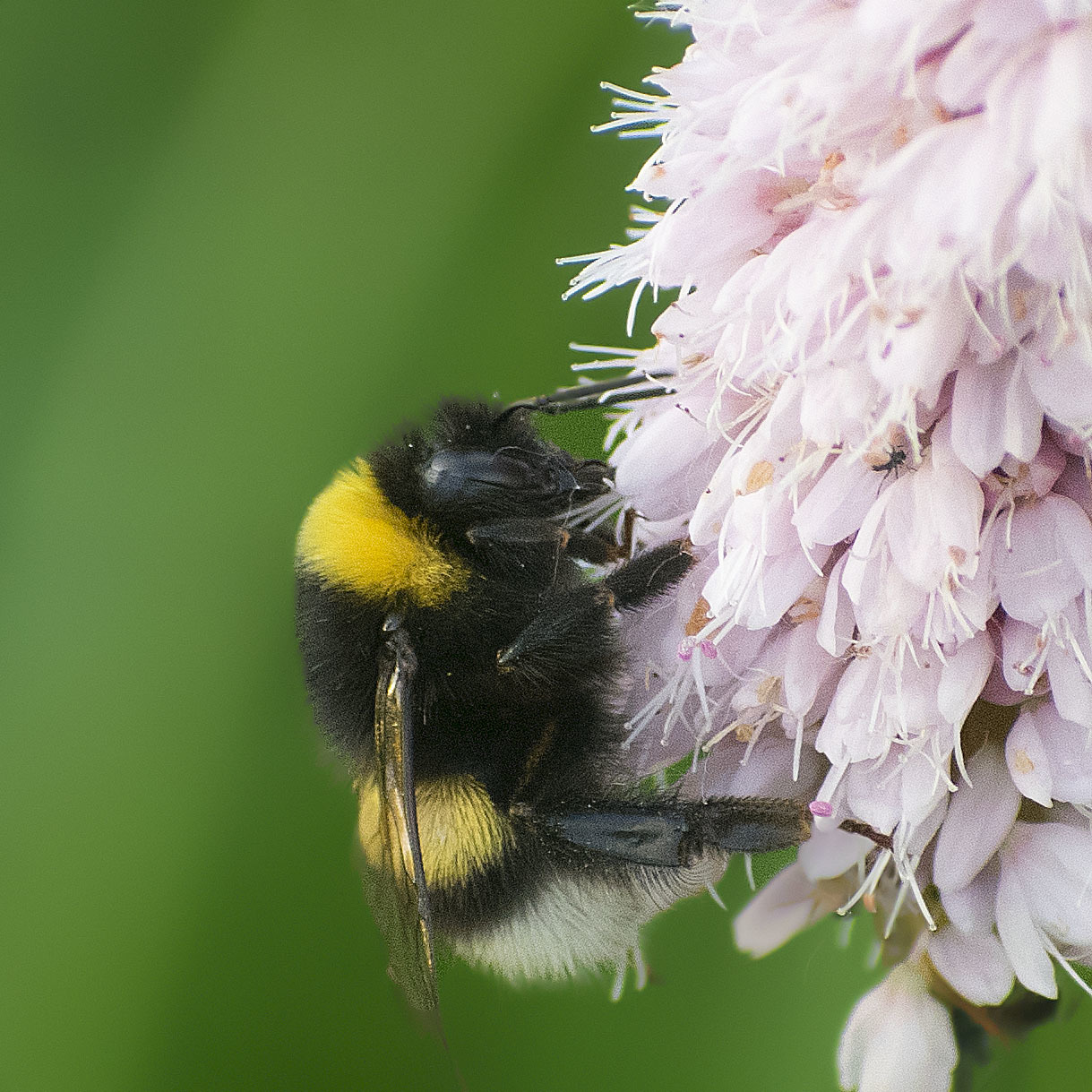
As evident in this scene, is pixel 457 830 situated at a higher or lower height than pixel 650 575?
lower

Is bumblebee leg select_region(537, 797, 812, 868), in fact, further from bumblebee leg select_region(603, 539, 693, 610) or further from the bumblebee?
bumblebee leg select_region(603, 539, 693, 610)

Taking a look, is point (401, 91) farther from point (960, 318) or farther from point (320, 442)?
point (960, 318)

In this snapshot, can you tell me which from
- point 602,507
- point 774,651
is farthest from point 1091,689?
→ point 602,507

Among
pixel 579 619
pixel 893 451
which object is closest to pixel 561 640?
pixel 579 619

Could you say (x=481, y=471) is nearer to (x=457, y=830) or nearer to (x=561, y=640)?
(x=561, y=640)

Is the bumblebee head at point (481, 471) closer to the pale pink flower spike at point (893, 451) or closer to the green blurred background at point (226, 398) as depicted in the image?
the pale pink flower spike at point (893, 451)

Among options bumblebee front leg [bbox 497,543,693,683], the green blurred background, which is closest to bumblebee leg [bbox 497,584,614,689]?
bumblebee front leg [bbox 497,543,693,683]
